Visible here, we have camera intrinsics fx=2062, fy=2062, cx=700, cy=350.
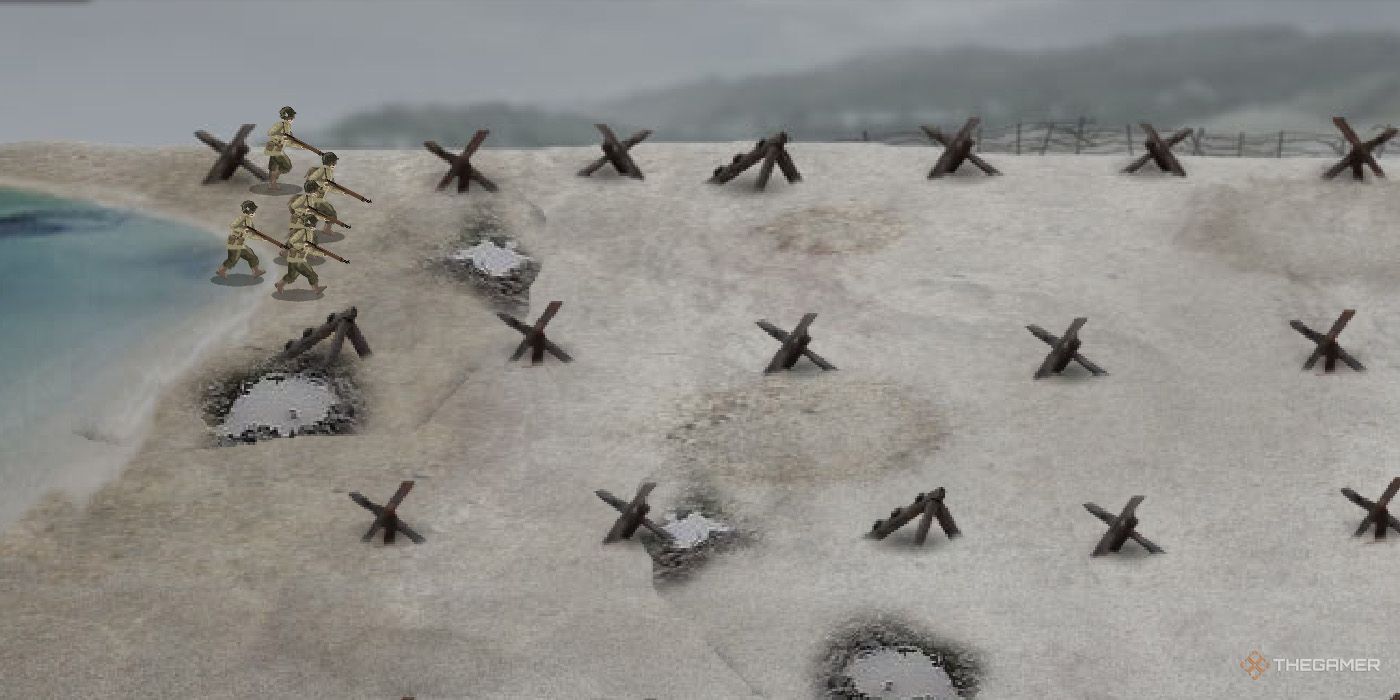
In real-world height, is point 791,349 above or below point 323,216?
below

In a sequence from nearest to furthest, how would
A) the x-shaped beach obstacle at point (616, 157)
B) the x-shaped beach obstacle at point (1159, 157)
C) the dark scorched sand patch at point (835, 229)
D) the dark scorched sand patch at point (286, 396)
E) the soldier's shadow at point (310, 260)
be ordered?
the dark scorched sand patch at point (286, 396) < the soldier's shadow at point (310, 260) < the dark scorched sand patch at point (835, 229) < the x-shaped beach obstacle at point (1159, 157) < the x-shaped beach obstacle at point (616, 157)

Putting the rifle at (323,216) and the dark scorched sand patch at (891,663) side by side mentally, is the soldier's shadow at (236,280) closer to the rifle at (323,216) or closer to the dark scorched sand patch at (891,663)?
the rifle at (323,216)

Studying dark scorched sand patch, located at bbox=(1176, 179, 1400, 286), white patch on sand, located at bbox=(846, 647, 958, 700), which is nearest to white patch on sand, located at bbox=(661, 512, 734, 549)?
white patch on sand, located at bbox=(846, 647, 958, 700)

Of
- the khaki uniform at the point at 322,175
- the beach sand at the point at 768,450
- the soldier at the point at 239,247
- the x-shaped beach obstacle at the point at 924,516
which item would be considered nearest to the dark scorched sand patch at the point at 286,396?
the beach sand at the point at 768,450

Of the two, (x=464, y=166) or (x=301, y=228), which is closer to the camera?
(x=301, y=228)

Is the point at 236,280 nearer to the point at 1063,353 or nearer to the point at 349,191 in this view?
the point at 349,191

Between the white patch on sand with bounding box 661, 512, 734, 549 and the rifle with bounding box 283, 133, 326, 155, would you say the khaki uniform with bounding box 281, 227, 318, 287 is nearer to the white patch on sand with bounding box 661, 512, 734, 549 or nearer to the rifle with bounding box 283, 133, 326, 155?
the rifle with bounding box 283, 133, 326, 155

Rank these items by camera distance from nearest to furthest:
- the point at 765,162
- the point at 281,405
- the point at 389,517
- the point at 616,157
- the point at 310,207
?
the point at 389,517 → the point at 281,405 → the point at 310,207 → the point at 765,162 → the point at 616,157

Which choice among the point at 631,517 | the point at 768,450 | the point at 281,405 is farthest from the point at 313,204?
the point at 631,517
